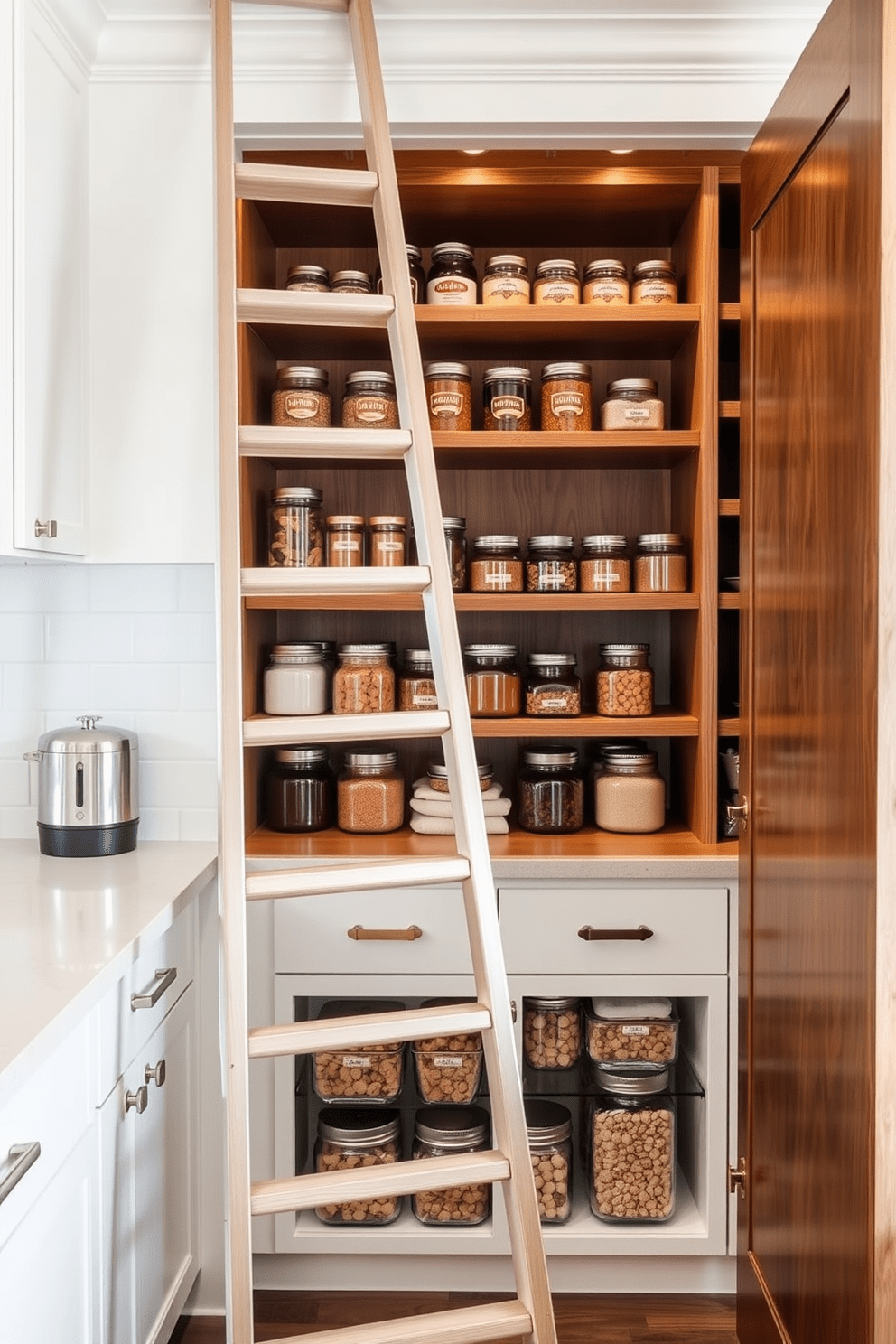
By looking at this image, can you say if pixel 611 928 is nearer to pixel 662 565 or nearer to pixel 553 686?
pixel 553 686

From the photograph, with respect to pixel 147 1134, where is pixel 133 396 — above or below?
above

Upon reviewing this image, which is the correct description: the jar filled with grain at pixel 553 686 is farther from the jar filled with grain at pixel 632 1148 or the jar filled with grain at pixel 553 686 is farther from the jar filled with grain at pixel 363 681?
the jar filled with grain at pixel 632 1148

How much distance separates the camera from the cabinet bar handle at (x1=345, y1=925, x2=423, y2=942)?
233cm

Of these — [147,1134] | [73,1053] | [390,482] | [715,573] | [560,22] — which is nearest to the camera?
[73,1053]

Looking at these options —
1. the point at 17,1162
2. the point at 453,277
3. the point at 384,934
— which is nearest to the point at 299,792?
the point at 384,934

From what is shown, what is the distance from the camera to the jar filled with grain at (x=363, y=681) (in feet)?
8.30

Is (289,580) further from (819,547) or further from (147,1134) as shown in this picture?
(147,1134)

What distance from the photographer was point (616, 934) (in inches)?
91.4

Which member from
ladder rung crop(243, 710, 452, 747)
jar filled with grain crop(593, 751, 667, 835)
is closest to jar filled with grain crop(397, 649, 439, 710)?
jar filled with grain crop(593, 751, 667, 835)

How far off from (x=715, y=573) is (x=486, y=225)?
99cm

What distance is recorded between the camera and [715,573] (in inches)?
97.2

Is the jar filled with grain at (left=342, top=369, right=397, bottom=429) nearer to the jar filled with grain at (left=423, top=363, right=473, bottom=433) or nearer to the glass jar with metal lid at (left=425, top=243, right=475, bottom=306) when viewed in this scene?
the jar filled with grain at (left=423, top=363, right=473, bottom=433)

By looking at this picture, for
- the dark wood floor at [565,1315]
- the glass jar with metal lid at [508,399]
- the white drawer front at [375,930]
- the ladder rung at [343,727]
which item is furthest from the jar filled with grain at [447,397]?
the dark wood floor at [565,1315]

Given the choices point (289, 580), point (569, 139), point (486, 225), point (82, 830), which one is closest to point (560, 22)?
point (569, 139)
